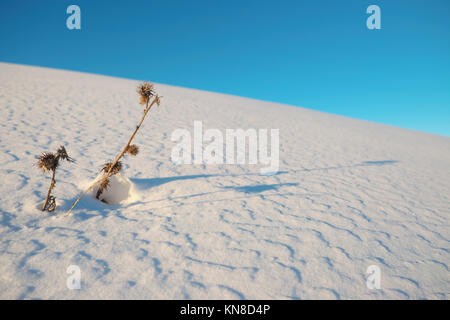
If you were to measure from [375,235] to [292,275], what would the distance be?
5.97 feet

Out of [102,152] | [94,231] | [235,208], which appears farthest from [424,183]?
[102,152]

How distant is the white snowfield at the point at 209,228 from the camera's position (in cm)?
218

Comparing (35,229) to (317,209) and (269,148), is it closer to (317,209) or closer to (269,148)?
(317,209)

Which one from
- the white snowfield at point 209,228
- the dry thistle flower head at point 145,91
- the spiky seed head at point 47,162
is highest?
the dry thistle flower head at point 145,91

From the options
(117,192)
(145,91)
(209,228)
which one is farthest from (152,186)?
(145,91)

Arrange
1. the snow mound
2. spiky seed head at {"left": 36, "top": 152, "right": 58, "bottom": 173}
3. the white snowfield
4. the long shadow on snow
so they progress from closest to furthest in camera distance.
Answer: the white snowfield
spiky seed head at {"left": 36, "top": 152, "right": 58, "bottom": 173}
the long shadow on snow
the snow mound

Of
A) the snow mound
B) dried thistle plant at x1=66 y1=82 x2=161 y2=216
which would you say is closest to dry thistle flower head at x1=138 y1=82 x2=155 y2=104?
dried thistle plant at x1=66 y1=82 x2=161 y2=216

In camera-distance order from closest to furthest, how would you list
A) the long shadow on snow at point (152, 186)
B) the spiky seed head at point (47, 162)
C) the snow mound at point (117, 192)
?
the spiky seed head at point (47, 162) < the long shadow on snow at point (152, 186) < the snow mound at point (117, 192)

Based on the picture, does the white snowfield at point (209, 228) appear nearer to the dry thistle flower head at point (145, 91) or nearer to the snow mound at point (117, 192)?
the snow mound at point (117, 192)

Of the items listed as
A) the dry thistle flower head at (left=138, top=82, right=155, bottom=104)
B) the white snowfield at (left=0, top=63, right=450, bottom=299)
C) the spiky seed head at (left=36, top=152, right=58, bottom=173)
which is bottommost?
the white snowfield at (left=0, top=63, right=450, bottom=299)

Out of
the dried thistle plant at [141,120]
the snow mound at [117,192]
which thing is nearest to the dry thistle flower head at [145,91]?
Answer: the dried thistle plant at [141,120]

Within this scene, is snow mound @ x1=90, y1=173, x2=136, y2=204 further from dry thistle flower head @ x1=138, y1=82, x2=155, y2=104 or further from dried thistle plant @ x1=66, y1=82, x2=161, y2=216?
dry thistle flower head @ x1=138, y1=82, x2=155, y2=104

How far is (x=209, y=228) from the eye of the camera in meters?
3.13

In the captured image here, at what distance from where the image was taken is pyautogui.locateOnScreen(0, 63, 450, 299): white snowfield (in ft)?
7.16
